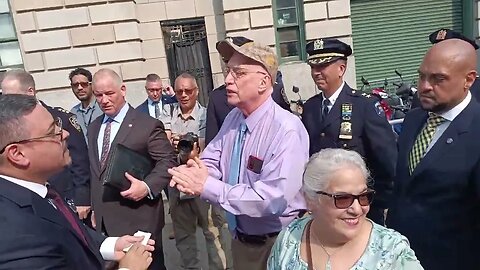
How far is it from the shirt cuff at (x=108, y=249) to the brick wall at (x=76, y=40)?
20.4 feet

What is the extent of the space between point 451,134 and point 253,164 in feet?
3.48

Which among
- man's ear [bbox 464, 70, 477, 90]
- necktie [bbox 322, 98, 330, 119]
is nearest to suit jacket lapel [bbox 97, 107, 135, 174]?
necktie [bbox 322, 98, 330, 119]

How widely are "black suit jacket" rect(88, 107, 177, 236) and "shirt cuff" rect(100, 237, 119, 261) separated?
32.0 inches

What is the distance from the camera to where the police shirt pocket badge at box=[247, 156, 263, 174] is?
7.08 feet

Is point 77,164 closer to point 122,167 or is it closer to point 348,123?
point 122,167

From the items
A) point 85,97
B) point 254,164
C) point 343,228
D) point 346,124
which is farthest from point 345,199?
point 85,97

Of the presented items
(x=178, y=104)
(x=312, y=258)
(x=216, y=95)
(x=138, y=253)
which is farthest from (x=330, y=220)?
(x=178, y=104)

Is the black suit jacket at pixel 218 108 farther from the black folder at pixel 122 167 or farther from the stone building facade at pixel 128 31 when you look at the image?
the stone building facade at pixel 128 31

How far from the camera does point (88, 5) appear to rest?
7844 millimetres

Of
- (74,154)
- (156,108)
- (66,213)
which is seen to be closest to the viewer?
(66,213)

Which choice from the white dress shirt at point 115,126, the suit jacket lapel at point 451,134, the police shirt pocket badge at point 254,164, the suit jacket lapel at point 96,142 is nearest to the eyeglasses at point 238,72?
the police shirt pocket badge at point 254,164

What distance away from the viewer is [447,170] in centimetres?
206

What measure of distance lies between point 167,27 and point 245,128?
7.01 m

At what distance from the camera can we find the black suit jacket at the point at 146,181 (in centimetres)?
306
